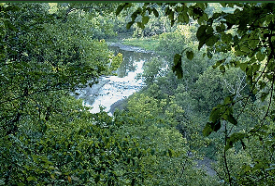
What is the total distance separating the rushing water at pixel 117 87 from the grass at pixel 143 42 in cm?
226

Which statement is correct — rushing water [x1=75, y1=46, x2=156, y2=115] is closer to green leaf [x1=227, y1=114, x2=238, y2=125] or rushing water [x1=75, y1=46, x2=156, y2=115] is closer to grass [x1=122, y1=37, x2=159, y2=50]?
grass [x1=122, y1=37, x2=159, y2=50]

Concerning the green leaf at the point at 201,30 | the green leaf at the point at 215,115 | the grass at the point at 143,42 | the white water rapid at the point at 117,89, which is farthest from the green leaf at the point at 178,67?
the grass at the point at 143,42

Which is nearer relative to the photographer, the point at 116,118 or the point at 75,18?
the point at 116,118

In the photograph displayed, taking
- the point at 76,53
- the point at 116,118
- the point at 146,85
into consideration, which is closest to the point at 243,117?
the point at 146,85

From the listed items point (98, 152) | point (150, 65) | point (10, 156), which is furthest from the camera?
point (150, 65)

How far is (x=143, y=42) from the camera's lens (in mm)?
33531

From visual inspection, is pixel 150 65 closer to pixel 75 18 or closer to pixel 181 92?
pixel 181 92

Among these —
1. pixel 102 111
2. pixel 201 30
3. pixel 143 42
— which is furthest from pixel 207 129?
pixel 143 42

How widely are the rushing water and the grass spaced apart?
2.26 m

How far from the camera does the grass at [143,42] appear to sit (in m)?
31.9

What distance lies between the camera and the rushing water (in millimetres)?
20531

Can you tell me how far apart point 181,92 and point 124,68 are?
7775mm

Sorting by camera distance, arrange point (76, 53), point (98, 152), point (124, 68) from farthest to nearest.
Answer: point (124, 68) < point (76, 53) < point (98, 152)

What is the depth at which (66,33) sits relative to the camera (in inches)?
261
